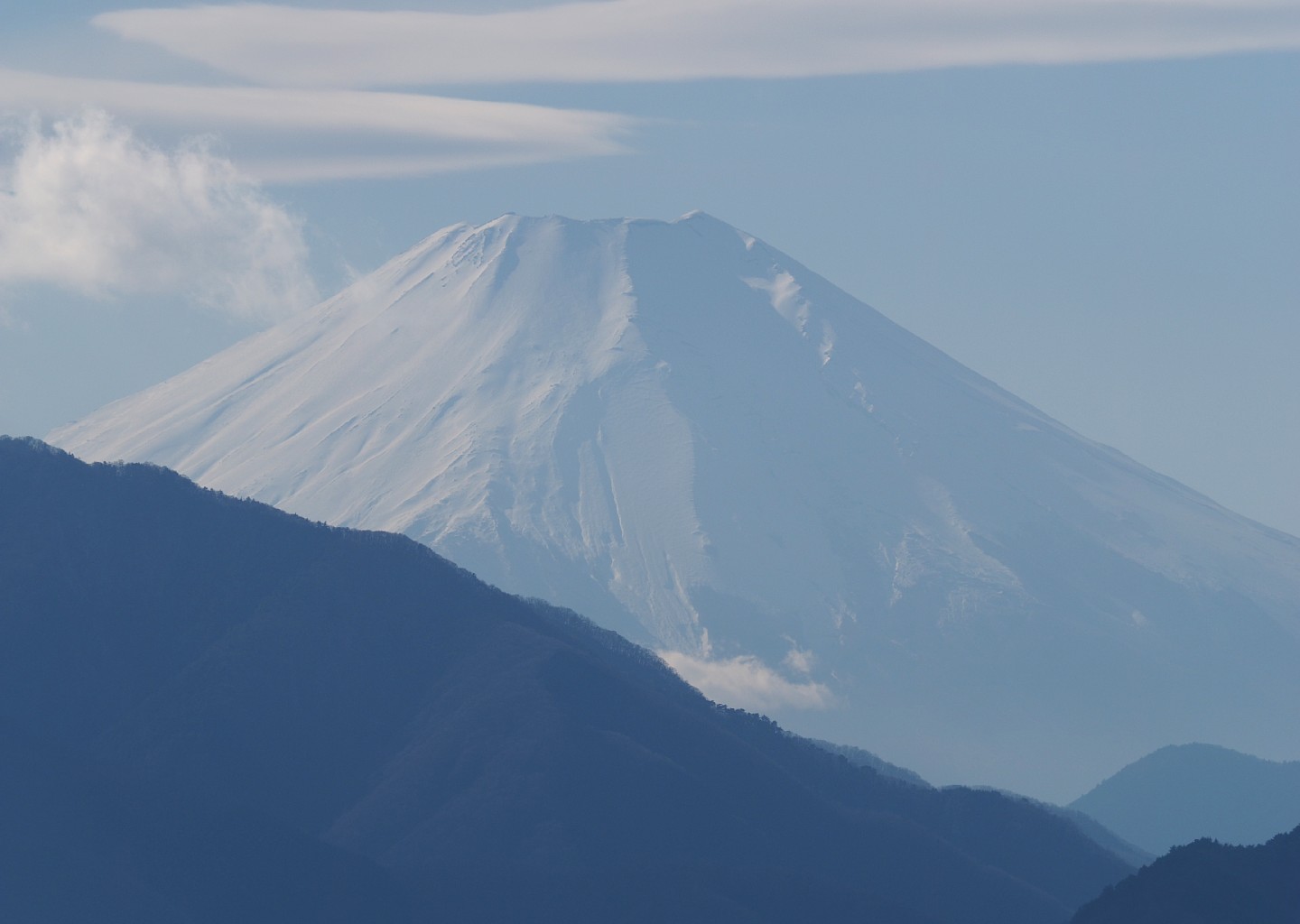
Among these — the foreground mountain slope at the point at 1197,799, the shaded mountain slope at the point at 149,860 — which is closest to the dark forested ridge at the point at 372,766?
the shaded mountain slope at the point at 149,860

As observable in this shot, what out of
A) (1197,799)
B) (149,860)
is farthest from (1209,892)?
(1197,799)

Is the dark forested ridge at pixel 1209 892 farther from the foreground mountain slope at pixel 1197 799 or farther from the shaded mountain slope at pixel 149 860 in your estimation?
the foreground mountain slope at pixel 1197 799

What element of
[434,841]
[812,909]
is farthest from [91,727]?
[812,909]

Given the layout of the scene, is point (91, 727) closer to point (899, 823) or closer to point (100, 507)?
point (100, 507)

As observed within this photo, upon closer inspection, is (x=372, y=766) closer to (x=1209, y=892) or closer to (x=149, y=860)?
(x=149, y=860)

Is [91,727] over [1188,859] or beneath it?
over
